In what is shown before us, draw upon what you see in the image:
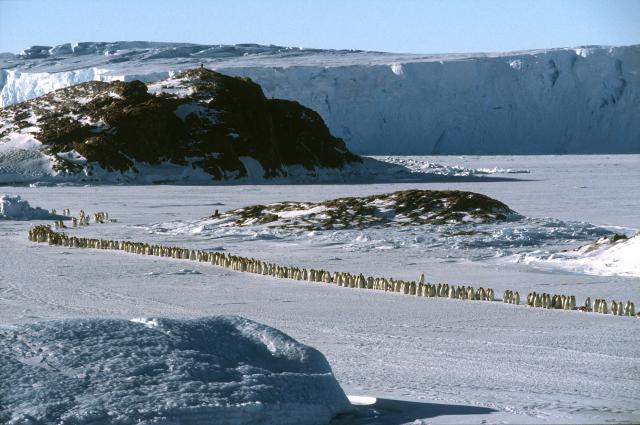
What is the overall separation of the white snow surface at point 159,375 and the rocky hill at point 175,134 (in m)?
40.5

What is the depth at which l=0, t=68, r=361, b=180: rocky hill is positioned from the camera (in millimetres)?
47781

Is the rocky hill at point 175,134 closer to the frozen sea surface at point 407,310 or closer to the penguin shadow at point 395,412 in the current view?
the frozen sea surface at point 407,310

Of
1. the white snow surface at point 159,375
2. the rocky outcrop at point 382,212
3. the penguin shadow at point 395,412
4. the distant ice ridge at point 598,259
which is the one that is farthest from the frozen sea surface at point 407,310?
the rocky outcrop at point 382,212

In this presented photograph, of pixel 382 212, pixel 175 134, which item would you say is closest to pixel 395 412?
pixel 382 212

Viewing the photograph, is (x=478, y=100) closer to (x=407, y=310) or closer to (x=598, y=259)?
(x=598, y=259)

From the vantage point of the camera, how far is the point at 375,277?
15.7 m

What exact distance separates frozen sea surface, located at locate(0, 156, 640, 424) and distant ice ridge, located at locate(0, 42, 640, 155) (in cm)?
4701

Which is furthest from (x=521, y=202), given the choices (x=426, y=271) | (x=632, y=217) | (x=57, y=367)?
(x=57, y=367)

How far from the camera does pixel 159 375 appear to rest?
6352 mm

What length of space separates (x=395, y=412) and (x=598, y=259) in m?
11.2

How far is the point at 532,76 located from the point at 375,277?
6400 cm

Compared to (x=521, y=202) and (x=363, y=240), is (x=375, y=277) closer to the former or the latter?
(x=363, y=240)

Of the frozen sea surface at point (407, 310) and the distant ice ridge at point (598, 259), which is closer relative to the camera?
the frozen sea surface at point (407, 310)

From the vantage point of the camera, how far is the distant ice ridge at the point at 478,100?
245 ft
